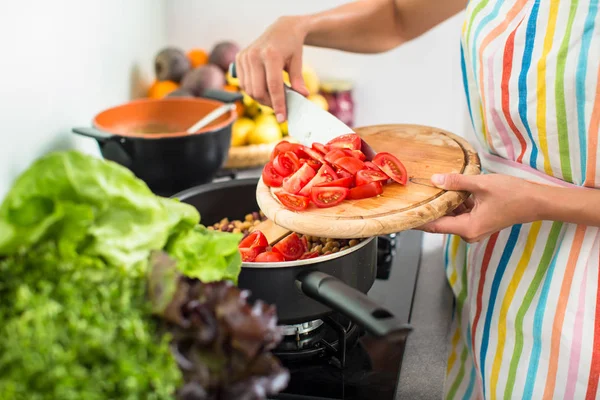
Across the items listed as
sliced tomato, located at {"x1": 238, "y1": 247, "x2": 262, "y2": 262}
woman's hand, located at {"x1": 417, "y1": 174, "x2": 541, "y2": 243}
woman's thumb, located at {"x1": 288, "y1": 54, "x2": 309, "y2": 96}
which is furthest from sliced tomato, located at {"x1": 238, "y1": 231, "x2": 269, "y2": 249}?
woman's thumb, located at {"x1": 288, "y1": 54, "x2": 309, "y2": 96}

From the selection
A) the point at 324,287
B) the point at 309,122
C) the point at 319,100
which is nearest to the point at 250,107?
the point at 319,100

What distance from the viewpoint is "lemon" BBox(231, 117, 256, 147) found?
59.4 inches

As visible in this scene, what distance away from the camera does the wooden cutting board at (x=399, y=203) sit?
2.59ft

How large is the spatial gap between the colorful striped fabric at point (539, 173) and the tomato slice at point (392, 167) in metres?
→ 0.18

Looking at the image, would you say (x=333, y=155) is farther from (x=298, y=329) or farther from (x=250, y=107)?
(x=250, y=107)

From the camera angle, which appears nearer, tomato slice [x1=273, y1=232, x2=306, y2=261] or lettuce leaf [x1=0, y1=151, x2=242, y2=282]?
lettuce leaf [x1=0, y1=151, x2=242, y2=282]

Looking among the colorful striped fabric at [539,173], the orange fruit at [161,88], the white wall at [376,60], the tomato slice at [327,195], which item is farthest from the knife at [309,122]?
the white wall at [376,60]

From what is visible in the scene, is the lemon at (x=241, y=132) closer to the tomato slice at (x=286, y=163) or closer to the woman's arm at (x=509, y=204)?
the tomato slice at (x=286, y=163)

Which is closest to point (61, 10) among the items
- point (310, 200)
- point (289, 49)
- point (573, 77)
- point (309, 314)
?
point (289, 49)

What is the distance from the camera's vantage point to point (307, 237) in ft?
3.12

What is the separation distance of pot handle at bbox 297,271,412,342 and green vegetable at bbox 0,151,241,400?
6.1 inches

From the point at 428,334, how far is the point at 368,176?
0.34 meters

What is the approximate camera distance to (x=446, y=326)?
1.09 meters

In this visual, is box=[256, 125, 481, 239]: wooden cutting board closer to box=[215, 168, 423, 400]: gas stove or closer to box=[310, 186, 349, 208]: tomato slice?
box=[310, 186, 349, 208]: tomato slice
